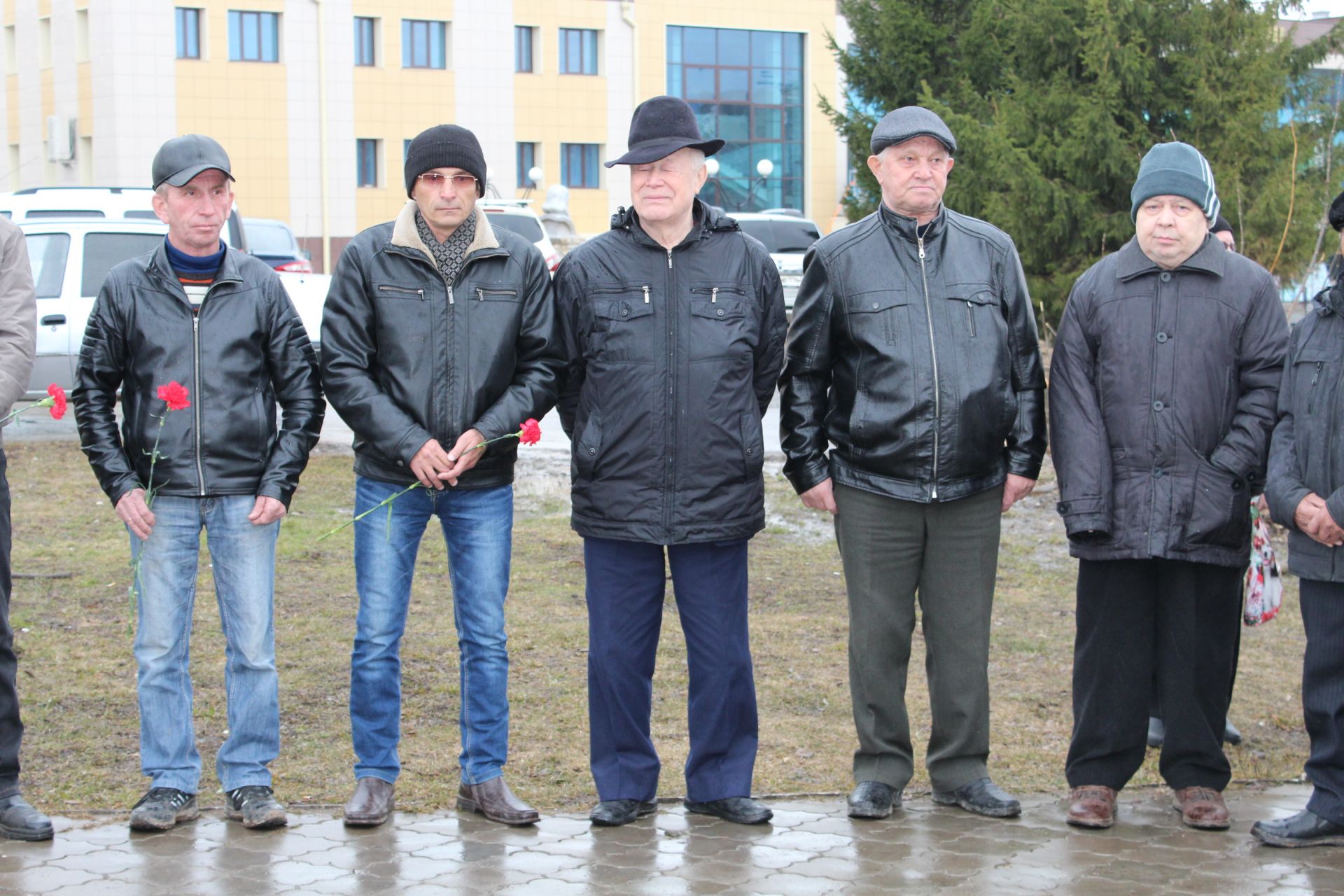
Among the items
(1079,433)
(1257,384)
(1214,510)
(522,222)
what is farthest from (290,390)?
(522,222)

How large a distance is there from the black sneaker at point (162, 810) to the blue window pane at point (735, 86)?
4605 cm

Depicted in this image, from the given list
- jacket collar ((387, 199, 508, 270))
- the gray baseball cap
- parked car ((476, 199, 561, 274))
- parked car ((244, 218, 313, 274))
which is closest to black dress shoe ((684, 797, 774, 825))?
jacket collar ((387, 199, 508, 270))

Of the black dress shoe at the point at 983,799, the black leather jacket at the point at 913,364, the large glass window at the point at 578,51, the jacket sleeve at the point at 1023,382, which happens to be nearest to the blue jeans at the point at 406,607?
the black leather jacket at the point at 913,364

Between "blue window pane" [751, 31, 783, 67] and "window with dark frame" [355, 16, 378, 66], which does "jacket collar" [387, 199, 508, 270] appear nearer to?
"window with dark frame" [355, 16, 378, 66]

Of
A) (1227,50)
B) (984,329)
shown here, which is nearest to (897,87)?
(1227,50)

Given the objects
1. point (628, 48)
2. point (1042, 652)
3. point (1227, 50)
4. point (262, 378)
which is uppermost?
point (628, 48)

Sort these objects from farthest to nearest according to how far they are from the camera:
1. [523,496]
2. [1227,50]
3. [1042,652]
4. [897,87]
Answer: [897,87], [1227,50], [523,496], [1042,652]

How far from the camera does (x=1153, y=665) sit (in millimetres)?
4766

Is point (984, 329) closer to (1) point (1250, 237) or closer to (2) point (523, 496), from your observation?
(2) point (523, 496)

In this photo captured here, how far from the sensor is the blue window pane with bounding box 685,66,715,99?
47969 millimetres

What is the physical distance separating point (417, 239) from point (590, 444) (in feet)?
2.67

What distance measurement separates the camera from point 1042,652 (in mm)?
6996

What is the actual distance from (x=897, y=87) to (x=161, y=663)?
22.5m

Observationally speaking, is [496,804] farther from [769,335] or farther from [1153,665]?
[1153,665]
